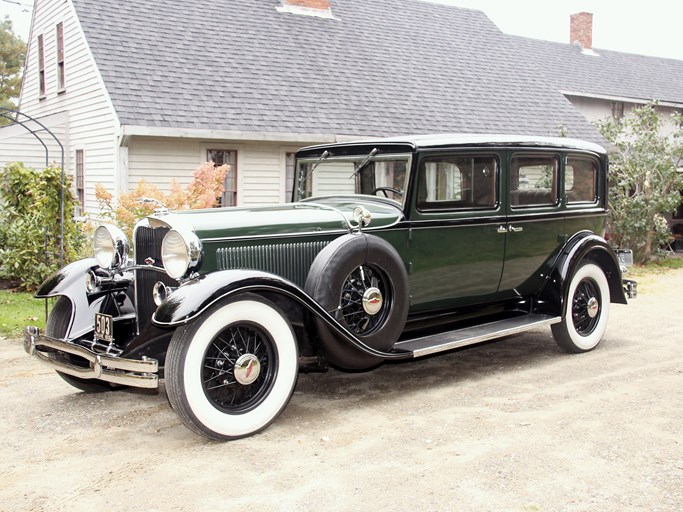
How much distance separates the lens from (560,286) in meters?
6.29

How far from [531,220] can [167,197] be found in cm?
467

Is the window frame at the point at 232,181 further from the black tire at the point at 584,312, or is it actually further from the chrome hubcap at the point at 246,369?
the chrome hubcap at the point at 246,369

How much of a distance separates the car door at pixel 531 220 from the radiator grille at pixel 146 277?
2825 mm

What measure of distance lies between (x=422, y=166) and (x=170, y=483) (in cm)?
293

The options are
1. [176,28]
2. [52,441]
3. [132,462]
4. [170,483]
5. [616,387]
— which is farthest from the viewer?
[176,28]

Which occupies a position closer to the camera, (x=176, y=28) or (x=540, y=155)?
(x=540, y=155)

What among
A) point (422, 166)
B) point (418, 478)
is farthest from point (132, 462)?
point (422, 166)

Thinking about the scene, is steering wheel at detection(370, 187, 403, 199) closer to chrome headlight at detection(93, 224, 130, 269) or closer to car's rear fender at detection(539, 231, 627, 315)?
car's rear fender at detection(539, 231, 627, 315)

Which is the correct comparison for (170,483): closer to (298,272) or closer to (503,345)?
(298,272)

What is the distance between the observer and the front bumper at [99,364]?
4164mm

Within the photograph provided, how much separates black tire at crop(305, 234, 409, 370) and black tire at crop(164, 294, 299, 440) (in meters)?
0.35

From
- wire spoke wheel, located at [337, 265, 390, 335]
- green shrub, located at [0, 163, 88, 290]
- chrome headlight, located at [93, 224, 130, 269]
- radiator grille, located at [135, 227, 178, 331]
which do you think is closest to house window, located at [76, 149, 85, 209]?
green shrub, located at [0, 163, 88, 290]

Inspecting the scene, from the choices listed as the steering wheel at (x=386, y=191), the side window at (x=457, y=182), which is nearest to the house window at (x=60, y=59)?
the steering wheel at (x=386, y=191)

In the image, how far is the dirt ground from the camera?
3.53 metres
